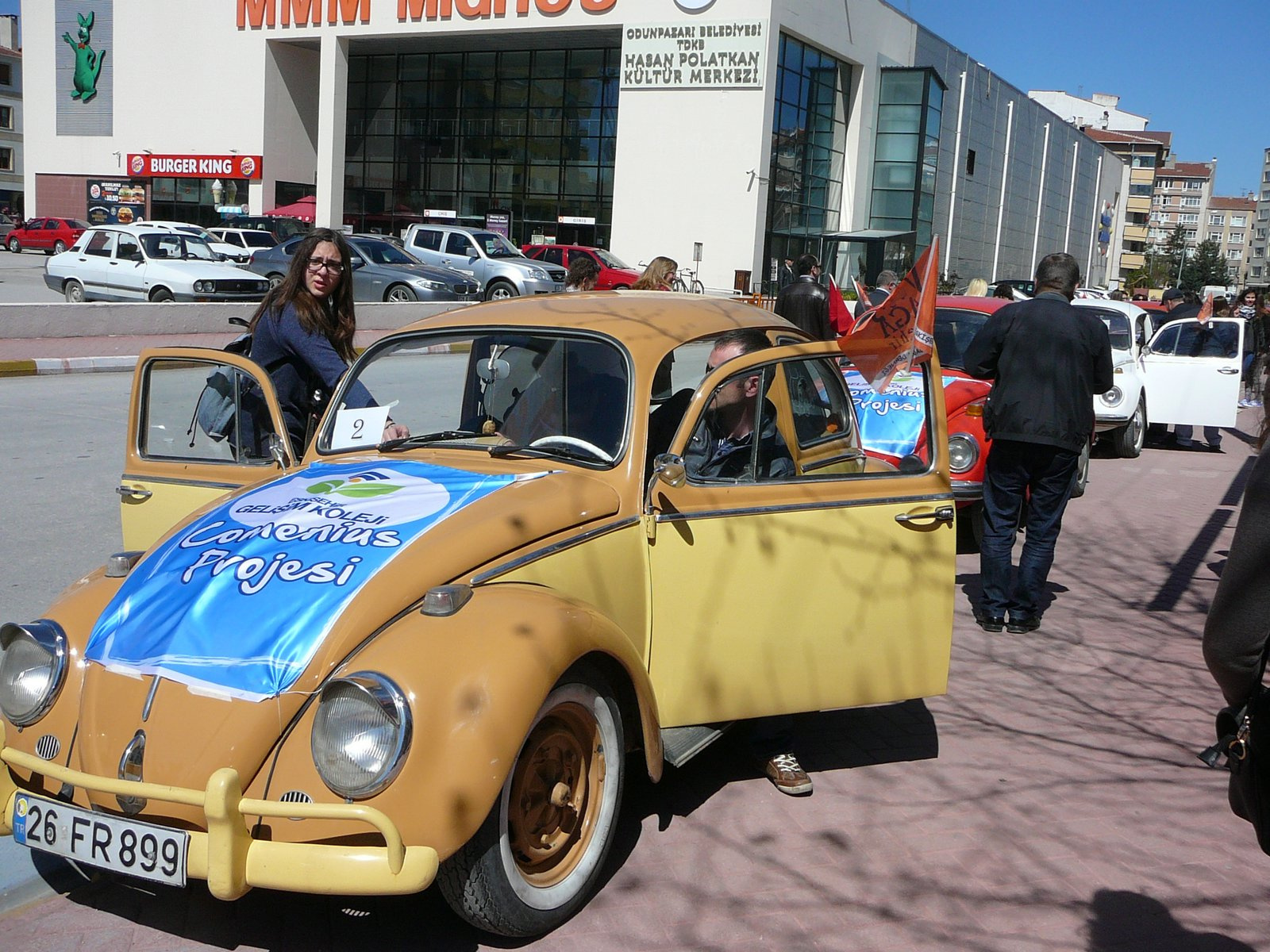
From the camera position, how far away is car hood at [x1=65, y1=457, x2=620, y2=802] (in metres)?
2.98

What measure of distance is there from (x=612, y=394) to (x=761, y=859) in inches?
64.5

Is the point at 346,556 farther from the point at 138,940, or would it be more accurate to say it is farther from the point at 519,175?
the point at 519,175

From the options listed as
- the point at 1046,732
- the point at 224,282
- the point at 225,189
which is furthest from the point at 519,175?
the point at 1046,732

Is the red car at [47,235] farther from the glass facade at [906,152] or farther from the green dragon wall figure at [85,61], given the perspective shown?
the glass facade at [906,152]

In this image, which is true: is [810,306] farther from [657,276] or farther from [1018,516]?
[1018,516]

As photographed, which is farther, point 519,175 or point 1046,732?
point 519,175

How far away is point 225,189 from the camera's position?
1895 inches

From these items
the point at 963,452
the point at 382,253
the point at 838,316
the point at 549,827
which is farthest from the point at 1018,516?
the point at 382,253

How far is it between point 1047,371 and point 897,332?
2.11 metres

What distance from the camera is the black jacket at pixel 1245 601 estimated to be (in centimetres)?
219

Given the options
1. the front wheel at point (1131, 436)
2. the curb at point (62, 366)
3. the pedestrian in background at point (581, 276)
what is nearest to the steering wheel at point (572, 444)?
the pedestrian in background at point (581, 276)

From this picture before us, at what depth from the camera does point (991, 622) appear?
663 cm

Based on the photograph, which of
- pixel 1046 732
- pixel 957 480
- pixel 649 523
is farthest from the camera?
pixel 957 480

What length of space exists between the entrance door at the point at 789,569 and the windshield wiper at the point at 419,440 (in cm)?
82
